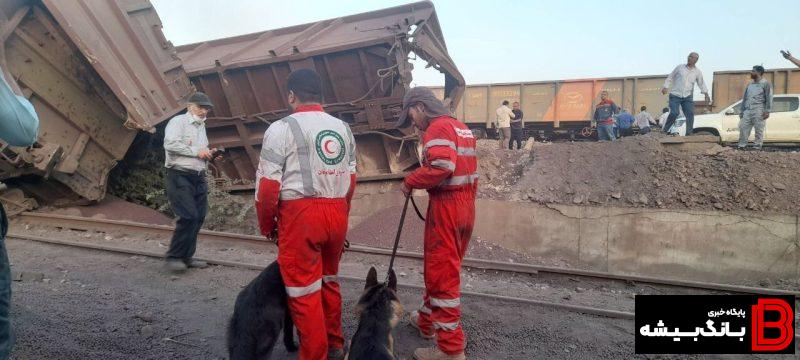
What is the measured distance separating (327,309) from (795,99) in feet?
44.7

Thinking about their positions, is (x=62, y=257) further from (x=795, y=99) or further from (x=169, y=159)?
(x=795, y=99)

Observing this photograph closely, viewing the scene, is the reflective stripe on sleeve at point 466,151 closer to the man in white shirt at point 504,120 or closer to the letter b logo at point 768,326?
the letter b logo at point 768,326

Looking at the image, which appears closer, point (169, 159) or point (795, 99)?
point (169, 159)

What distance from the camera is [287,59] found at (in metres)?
7.32

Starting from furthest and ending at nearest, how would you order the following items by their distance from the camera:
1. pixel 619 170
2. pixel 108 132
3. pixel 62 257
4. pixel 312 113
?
1. pixel 619 170
2. pixel 108 132
3. pixel 62 257
4. pixel 312 113

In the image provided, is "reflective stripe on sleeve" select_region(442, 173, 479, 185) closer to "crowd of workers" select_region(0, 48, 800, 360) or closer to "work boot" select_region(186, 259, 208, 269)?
"crowd of workers" select_region(0, 48, 800, 360)

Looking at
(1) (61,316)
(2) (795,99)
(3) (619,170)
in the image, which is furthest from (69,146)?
(2) (795,99)

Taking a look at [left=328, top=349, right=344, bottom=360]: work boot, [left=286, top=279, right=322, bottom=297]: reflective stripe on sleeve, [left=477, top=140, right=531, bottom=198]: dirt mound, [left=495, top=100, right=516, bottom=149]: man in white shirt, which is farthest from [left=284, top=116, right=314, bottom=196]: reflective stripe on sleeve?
[left=495, top=100, right=516, bottom=149]: man in white shirt

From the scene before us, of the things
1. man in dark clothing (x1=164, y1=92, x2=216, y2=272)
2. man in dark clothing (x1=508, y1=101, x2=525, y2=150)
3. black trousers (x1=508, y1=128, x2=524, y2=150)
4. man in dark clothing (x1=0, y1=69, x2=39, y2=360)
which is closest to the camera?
man in dark clothing (x1=0, y1=69, x2=39, y2=360)

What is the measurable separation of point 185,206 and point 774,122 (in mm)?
13655

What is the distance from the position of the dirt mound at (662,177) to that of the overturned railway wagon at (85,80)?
631 cm

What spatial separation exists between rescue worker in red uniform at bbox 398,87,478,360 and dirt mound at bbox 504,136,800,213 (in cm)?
516

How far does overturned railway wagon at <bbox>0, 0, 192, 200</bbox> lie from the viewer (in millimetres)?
5582

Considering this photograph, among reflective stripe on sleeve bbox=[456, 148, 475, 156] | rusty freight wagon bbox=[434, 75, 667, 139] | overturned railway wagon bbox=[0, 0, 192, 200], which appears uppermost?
rusty freight wagon bbox=[434, 75, 667, 139]
